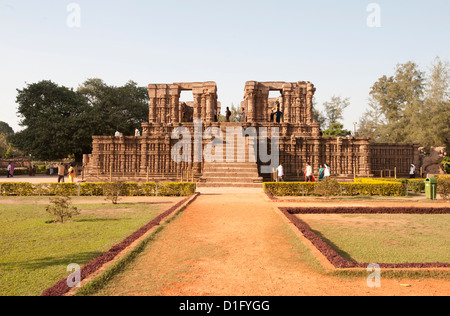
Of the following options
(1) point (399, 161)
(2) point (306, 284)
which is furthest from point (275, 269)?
(1) point (399, 161)

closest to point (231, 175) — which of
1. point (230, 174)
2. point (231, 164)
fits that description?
point (230, 174)

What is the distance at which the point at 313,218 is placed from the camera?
34.2ft

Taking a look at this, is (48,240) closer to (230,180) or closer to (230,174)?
(230,180)

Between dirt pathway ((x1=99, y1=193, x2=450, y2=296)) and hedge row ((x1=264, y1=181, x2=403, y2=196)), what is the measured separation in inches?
314

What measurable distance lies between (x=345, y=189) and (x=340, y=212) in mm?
5721

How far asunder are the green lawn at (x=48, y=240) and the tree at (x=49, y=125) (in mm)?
29935

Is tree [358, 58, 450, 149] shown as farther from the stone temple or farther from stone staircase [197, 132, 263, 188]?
stone staircase [197, 132, 263, 188]

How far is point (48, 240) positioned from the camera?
689 cm

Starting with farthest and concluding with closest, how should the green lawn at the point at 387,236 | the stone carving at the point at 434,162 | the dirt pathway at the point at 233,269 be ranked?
1. the stone carving at the point at 434,162
2. the green lawn at the point at 387,236
3. the dirt pathway at the point at 233,269

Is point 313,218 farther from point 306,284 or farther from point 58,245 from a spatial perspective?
point 58,245

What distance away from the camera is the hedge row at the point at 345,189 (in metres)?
16.5

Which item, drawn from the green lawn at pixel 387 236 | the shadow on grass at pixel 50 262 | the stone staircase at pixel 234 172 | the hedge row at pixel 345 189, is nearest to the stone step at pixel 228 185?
the stone staircase at pixel 234 172

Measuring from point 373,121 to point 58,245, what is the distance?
5284cm

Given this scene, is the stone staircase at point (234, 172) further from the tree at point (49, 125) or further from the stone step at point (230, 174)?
the tree at point (49, 125)
